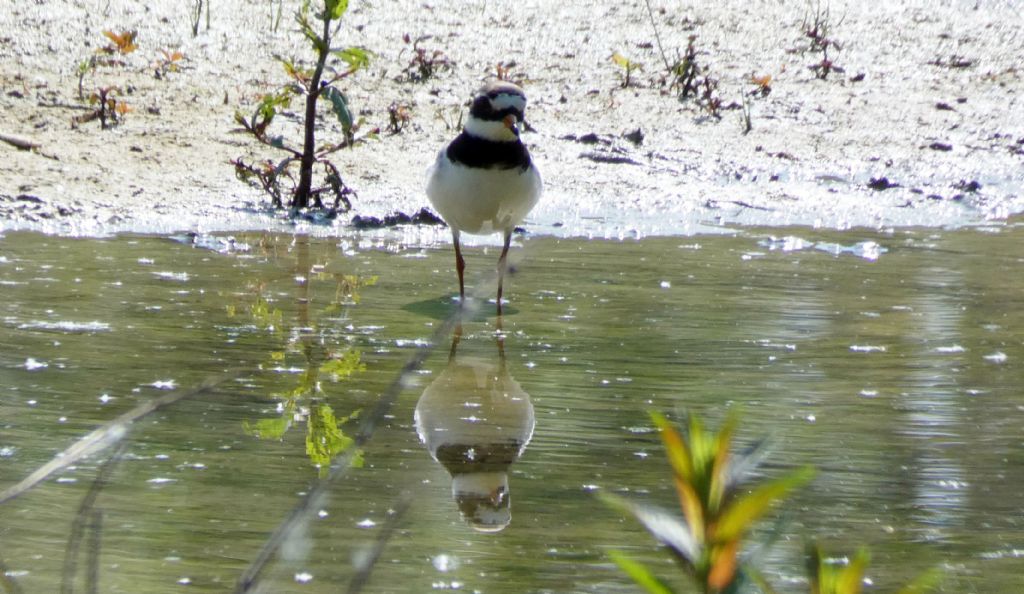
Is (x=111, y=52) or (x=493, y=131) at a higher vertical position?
(x=493, y=131)

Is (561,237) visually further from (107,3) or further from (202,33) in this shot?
(107,3)

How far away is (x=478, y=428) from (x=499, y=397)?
35cm

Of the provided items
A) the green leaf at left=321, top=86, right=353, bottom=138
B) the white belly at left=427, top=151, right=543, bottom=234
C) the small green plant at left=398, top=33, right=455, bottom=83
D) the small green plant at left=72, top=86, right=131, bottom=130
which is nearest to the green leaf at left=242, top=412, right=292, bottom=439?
the white belly at left=427, top=151, right=543, bottom=234

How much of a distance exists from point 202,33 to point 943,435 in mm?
7641

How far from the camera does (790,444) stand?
3.90 m

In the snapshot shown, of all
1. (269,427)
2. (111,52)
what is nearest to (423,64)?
(111,52)

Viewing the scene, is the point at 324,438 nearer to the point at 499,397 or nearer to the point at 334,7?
the point at 499,397

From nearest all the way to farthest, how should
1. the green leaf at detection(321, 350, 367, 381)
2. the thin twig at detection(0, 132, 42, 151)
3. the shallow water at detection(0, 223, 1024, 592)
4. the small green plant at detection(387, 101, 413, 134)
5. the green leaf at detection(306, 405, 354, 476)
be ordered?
the shallow water at detection(0, 223, 1024, 592)
the green leaf at detection(306, 405, 354, 476)
the green leaf at detection(321, 350, 367, 381)
the thin twig at detection(0, 132, 42, 151)
the small green plant at detection(387, 101, 413, 134)

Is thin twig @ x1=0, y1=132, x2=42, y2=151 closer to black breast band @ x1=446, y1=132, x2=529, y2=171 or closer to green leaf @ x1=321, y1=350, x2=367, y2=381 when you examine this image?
black breast band @ x1=446, y1=132, x2=529, y2=171

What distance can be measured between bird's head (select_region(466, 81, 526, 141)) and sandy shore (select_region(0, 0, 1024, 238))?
5.35 feet

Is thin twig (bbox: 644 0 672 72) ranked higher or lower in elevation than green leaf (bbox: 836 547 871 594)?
lower

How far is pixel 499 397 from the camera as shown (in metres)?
4.44

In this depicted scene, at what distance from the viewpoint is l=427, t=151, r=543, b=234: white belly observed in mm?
6262

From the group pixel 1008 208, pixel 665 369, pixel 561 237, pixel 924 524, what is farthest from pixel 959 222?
pixel 924 524
